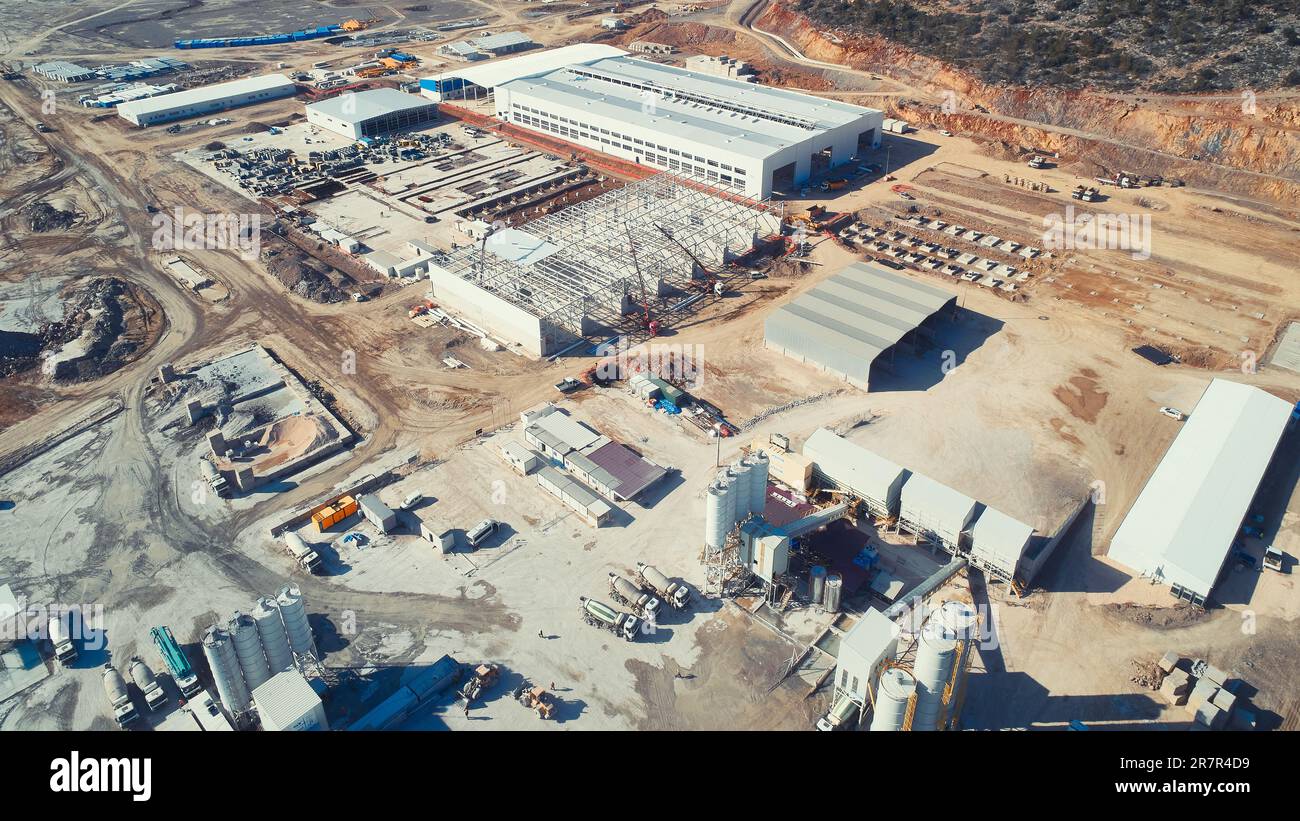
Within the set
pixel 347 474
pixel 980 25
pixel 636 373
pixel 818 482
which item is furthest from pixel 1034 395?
pixel 980 25

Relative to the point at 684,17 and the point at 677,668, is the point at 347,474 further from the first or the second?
the point at 684,17

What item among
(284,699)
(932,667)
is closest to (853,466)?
(932,667)

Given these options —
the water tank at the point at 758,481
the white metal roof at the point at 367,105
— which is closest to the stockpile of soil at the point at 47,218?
the white metal roof at the point at 367,105

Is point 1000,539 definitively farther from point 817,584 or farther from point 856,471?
point 817,584

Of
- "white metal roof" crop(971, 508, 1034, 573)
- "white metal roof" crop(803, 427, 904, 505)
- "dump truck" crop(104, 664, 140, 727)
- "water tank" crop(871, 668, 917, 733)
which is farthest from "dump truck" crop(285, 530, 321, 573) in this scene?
"white metal roof" crop(971, 508, 1034, 573)

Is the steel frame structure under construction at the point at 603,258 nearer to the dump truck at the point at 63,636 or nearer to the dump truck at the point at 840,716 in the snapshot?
the dump truck at the point at 63,636

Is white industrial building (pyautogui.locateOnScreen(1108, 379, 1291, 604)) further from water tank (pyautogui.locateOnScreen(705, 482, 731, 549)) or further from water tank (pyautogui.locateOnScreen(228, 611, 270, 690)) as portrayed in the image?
water tank (pyautogui.locateOnScreen(228, 611, 270, 690))
